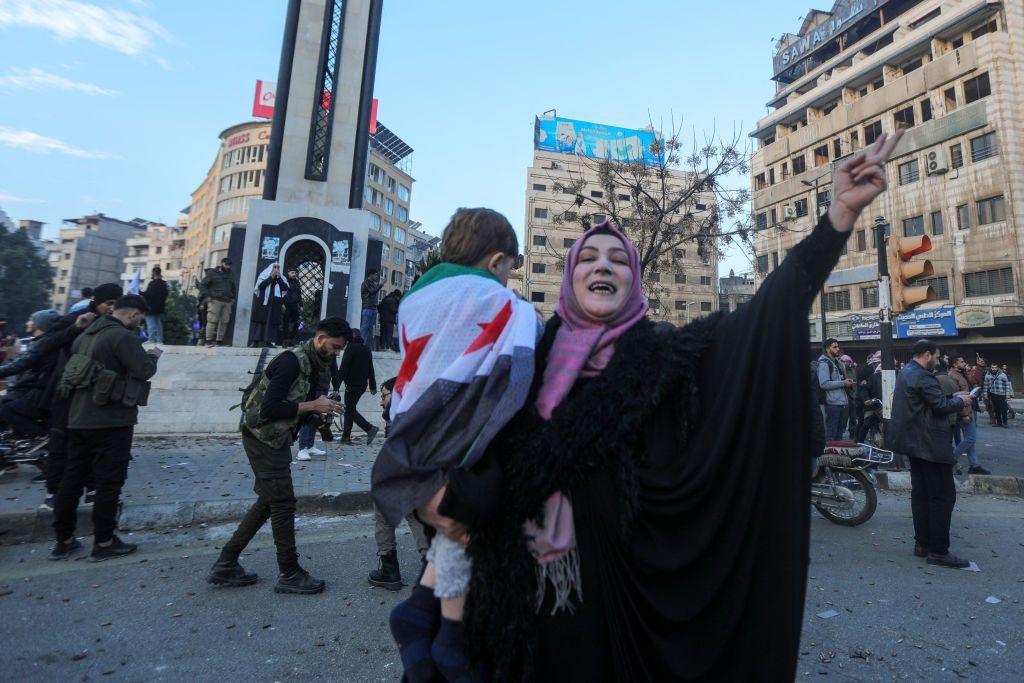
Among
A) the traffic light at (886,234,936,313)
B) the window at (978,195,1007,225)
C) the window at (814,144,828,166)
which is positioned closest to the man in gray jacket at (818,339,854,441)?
the traffic light at (886,234,936,313)

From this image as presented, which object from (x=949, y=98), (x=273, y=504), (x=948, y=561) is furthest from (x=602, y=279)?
(x=949, y=98)

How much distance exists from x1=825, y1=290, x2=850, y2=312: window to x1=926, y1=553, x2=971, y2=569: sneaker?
39.3 m

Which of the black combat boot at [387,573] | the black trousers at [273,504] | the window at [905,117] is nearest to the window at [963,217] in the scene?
the window at [905,117]

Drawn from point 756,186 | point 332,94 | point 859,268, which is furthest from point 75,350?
point 756,186

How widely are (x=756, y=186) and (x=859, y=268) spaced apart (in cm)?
1575

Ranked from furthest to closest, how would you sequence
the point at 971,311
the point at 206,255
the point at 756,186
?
1. the point at 206,255
2. the point at 756,186
3. the point at 971,311

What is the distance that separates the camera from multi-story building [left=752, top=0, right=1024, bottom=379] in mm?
29469

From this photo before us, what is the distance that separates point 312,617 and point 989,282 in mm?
39036

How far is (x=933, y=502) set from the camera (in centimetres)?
472

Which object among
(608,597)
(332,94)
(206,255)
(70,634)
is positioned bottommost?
(70,634)

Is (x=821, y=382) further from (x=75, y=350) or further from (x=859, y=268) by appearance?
(x=859, y=268)

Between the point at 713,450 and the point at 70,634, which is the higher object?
the point at 713,450

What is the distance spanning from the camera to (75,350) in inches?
180

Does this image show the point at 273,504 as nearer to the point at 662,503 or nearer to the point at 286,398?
the point at 286,398
